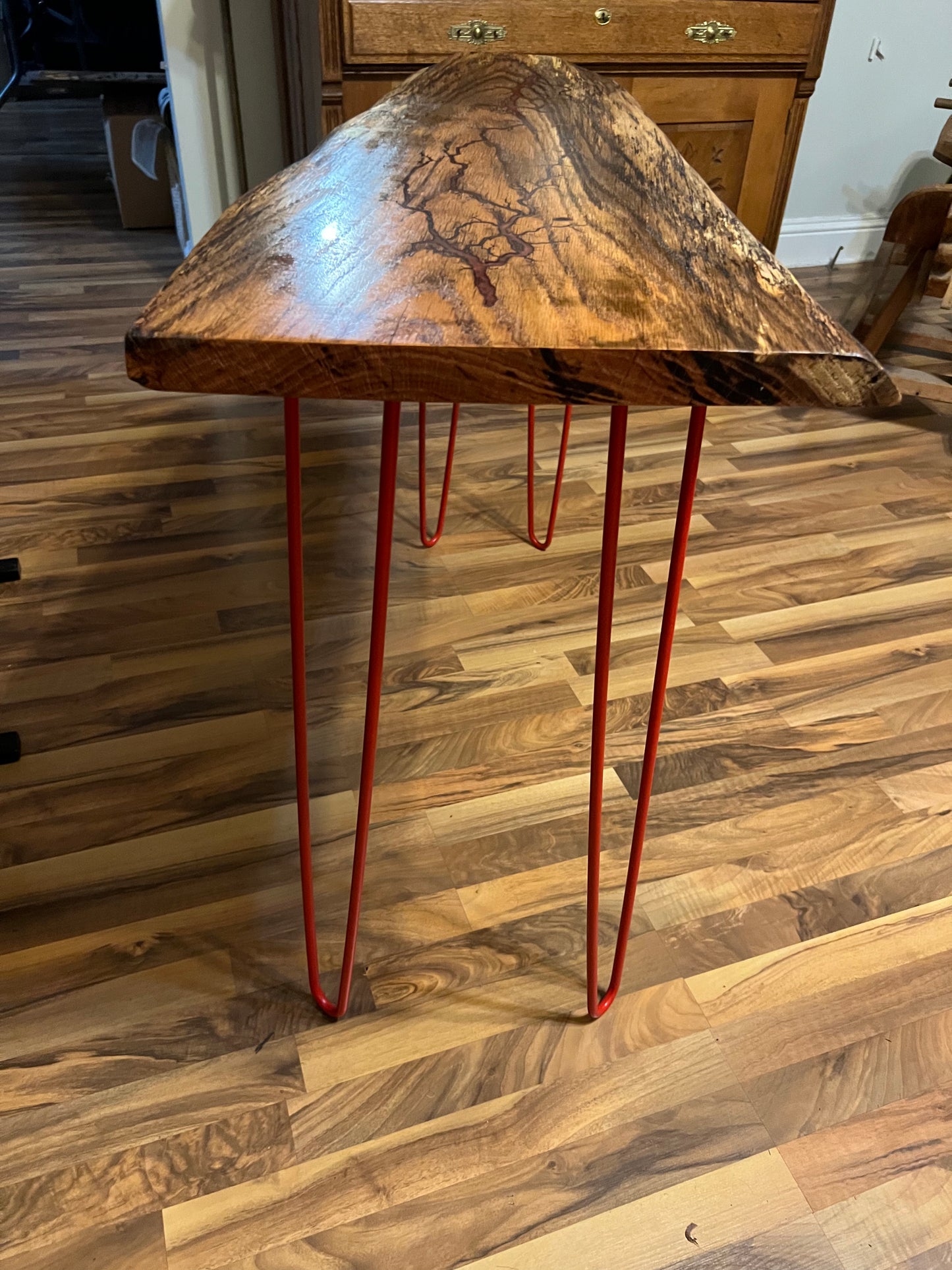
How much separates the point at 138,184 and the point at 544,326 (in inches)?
104

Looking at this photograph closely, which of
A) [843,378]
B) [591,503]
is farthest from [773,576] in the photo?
[843,378]

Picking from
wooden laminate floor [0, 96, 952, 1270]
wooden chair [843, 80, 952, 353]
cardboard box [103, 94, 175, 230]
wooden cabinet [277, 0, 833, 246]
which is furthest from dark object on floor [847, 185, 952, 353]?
cardboard box [103, 94, 175, 230]

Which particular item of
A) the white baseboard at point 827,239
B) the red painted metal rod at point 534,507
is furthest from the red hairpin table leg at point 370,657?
the white baseboard at point 827,239

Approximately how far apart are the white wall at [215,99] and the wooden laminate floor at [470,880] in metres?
0.87

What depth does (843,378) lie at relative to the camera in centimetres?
55

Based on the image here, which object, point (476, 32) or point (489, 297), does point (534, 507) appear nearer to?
point (476, 32)

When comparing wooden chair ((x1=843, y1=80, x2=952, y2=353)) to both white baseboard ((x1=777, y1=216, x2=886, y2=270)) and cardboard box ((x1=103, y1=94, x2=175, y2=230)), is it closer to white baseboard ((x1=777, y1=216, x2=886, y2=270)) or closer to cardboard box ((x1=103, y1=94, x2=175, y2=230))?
white baseboard ((x1=777, y1=216, x2=886, y2=270))

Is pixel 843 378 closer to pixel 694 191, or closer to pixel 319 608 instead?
pixel 694 191

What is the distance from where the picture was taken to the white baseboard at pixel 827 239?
278 cm

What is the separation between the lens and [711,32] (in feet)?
6.22

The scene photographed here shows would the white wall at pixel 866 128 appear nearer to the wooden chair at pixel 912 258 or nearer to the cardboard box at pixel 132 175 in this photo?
the wooden chair at pixel 912 258

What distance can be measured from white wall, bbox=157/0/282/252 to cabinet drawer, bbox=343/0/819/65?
610 mm

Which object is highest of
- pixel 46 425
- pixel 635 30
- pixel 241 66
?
pixel 635 30

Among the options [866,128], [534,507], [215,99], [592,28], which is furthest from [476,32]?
[866,128]
